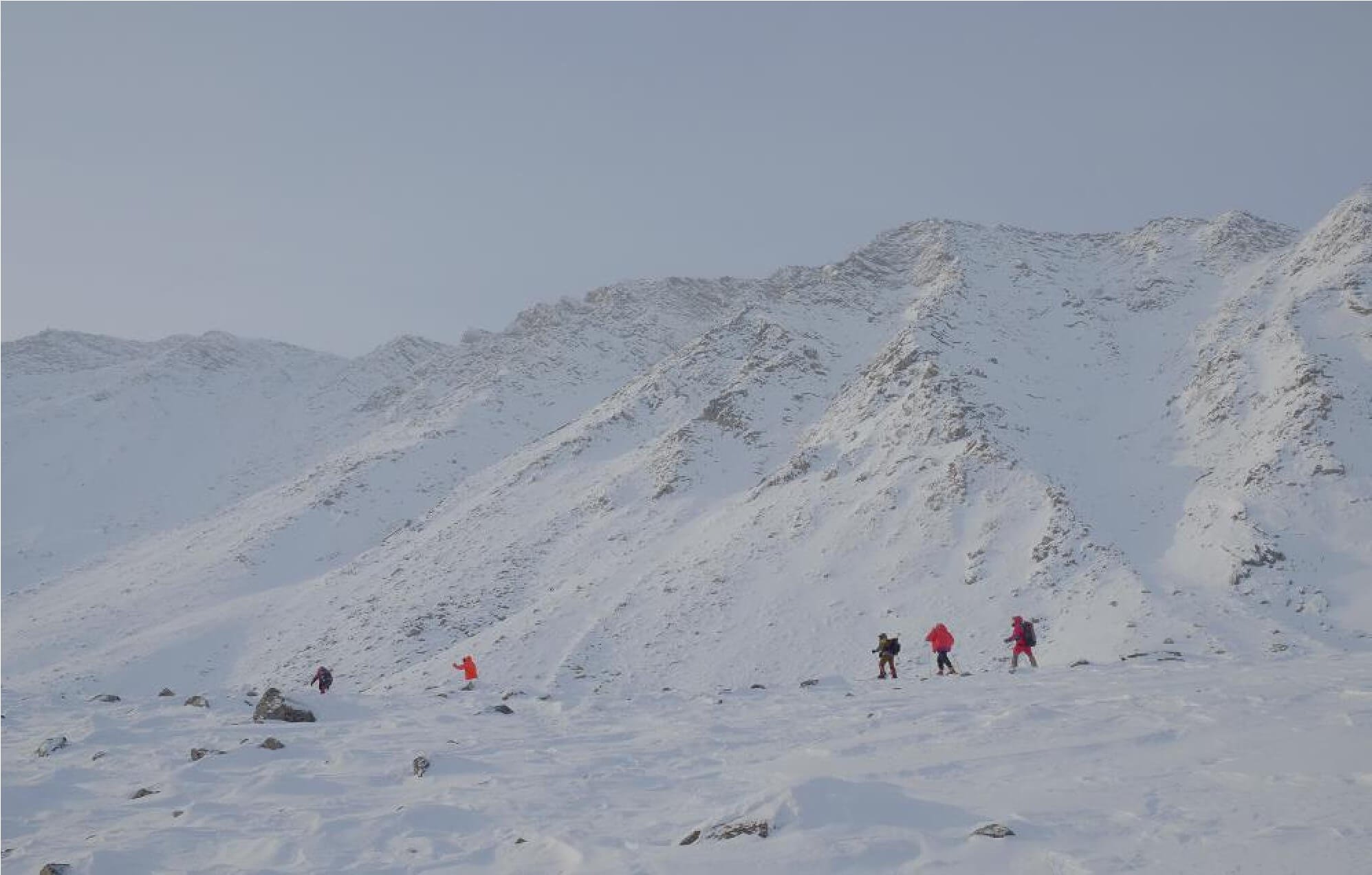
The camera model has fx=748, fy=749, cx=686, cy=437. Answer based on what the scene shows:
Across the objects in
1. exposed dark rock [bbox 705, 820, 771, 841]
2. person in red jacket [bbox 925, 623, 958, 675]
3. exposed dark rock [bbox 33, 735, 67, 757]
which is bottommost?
person in red jacket [bbox 925, 623, 958, 675]

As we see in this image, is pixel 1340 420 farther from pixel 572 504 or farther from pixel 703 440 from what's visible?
pixel 572 504

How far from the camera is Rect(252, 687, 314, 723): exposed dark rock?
16.0 metres

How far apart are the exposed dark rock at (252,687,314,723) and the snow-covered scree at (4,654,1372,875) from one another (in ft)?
1.29

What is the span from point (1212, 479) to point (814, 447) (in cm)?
2145

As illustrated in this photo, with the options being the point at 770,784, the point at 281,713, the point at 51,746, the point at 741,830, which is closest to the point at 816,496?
the point at 281,713

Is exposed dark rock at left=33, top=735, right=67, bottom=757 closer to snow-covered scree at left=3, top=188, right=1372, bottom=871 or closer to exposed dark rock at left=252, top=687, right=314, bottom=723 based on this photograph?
snow-covered scree at left=3, top=188, right=1372, bottom=871

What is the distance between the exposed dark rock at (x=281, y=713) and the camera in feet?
52.6

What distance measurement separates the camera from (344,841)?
28.1 ft

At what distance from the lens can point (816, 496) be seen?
43.4m

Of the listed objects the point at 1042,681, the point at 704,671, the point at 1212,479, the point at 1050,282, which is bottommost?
the point at 704,671

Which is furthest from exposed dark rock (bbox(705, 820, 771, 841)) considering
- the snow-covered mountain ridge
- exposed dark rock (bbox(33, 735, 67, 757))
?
the snow-covered mountain ridge

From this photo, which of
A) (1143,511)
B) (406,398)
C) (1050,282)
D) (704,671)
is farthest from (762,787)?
(406,398)

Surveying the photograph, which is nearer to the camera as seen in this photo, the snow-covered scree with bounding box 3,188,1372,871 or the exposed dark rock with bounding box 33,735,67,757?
the exposed dark rock with bounding box 33,735,67,757

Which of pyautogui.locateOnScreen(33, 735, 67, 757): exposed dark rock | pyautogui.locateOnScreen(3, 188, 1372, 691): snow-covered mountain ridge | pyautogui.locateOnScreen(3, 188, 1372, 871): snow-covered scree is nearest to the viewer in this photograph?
pyautogui.locateOnScreen(33, 735, 67, 757): exposed dark rock
